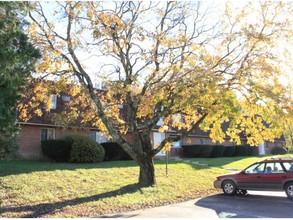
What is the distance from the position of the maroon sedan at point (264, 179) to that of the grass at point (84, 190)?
1.24m

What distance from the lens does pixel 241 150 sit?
36.4 m

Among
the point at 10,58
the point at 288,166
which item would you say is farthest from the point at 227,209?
the point at 10,58

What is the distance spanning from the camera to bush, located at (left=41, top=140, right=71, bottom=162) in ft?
65.6

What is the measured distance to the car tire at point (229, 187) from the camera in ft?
45.9

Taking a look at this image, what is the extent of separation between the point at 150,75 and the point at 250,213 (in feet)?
23.1

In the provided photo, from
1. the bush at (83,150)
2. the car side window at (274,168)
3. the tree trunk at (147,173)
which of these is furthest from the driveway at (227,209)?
the bush at (83,150)

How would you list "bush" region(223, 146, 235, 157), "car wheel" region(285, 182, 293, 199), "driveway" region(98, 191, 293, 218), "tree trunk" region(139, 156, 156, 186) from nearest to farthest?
"driveway" region(98, 191, 293, 218)
"car wheel" region(285, 182, 293, 199)
"tree trunk" region(139, 156, 156, 186)
"bush" region(223, 146, 235, 157)

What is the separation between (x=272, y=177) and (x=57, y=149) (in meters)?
12.9

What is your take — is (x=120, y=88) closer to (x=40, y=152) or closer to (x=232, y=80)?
(x=232, y=80)

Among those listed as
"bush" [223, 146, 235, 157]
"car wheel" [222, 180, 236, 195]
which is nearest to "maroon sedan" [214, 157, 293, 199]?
"car wheel" [222, 180, 236, 195]

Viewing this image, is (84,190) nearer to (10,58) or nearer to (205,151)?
(10,58)

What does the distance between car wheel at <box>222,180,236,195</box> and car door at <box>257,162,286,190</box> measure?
122 cm

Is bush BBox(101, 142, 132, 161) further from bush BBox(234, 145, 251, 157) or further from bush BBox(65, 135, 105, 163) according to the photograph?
bush BBox(234, 145, 251, 157)

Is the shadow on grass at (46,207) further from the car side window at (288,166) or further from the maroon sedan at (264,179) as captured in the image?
the car side window at (288,166)
